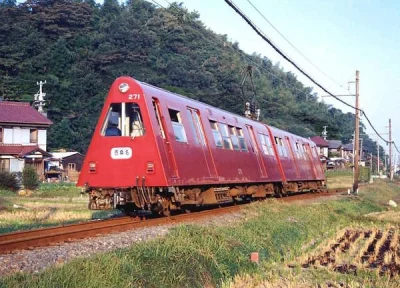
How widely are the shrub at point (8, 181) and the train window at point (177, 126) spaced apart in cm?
2429

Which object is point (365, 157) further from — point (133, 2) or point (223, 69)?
point (133, 2)

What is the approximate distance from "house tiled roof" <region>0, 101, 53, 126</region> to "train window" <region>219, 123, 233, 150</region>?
29282mm

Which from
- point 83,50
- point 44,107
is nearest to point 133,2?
point 83,50

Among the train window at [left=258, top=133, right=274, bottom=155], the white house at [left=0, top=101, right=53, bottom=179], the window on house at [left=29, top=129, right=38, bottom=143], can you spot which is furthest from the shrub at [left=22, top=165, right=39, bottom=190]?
the train window at [left=258, top=133, right=274, bottom=155]

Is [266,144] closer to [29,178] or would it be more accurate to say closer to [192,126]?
[192,126]

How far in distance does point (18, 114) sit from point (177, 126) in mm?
33143

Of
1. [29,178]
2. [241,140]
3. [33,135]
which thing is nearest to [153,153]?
[241,140]

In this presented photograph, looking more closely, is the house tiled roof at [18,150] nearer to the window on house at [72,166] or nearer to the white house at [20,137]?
the white house at [20,137]

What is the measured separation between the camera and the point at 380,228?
14.6 m

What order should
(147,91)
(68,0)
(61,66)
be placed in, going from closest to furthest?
(147,91), (61,66), (68,0)

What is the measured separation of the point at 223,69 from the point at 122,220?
2373 inches

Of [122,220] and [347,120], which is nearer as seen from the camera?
[122,220]

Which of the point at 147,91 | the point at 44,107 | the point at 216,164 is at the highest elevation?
the point at 44,107

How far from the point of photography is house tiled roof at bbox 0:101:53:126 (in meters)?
41.1
